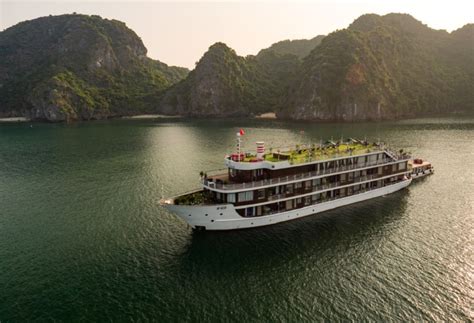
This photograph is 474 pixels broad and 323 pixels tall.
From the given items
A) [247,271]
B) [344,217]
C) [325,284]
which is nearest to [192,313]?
[247,271]

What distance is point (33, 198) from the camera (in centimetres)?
5903

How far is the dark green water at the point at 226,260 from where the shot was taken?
29.2 metres

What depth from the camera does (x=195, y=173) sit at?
245 ft

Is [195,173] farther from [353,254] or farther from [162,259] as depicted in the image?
[353,254]

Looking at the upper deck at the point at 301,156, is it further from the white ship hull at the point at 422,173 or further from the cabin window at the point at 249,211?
the white ship hull at the point at 422,173

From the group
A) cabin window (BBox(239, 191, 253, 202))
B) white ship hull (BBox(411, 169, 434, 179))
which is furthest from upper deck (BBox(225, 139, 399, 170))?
white ship hull (BBox(411, 169, 434, 179))

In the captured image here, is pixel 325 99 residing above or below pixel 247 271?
above

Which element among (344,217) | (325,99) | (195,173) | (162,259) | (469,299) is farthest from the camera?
(325,99)

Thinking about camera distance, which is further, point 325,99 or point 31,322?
point 325,99

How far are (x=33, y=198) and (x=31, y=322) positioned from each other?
121ft

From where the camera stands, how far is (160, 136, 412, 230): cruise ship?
4178 cm

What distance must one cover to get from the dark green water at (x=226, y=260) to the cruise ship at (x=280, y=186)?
1.86 m

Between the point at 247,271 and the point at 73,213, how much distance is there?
31464 millimetres

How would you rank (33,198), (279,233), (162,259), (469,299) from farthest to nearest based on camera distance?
(33,198)
(279,233)
(162,259)
(469,299)
